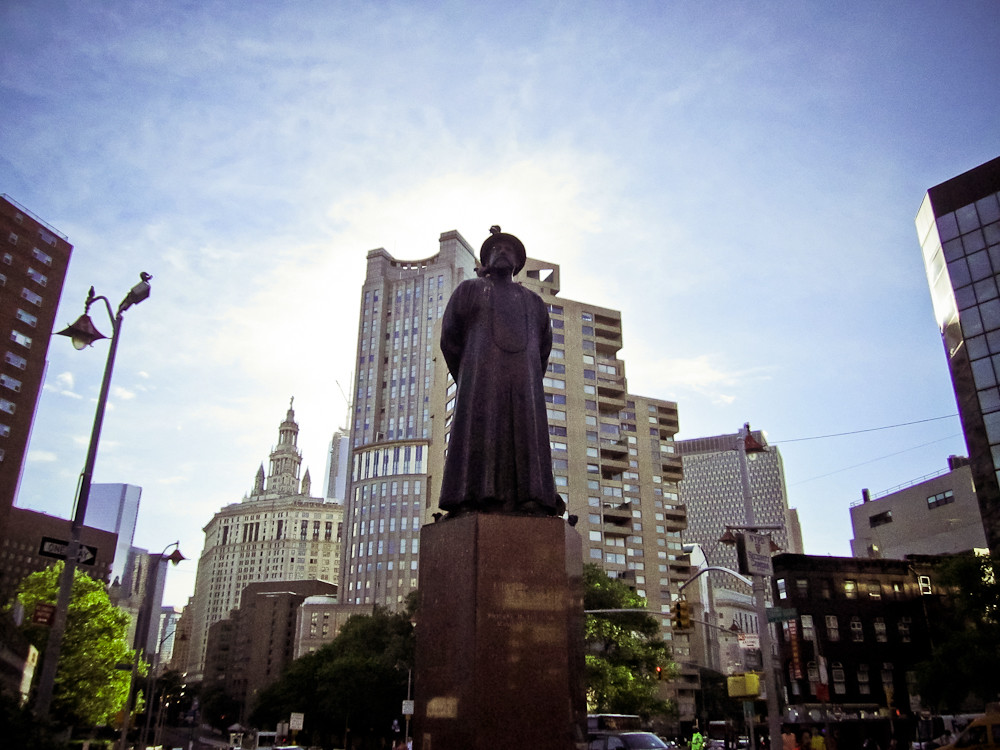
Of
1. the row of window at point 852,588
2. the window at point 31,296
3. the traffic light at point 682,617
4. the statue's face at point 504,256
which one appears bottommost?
the traffic light at point 682,617

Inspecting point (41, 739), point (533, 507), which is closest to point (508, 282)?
point (533, 507)

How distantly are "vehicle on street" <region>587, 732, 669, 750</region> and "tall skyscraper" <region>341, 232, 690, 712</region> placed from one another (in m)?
52.5

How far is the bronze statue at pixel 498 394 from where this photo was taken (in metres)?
10.4

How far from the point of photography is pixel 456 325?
11656mm

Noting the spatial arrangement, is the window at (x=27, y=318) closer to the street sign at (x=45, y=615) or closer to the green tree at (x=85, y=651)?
the green tree at (x=85, y=651)

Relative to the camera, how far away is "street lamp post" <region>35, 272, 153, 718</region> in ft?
48.7

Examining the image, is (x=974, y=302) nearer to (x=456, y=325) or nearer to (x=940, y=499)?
(x=940, y=499)

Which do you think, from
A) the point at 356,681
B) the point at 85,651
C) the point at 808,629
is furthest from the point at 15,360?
the point at 808,629

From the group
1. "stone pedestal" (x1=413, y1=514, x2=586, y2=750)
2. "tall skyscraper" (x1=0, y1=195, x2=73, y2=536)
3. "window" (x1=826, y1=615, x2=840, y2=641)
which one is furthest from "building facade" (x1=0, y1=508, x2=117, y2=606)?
"stone pedestal" (x1=413, y1=514, x2=586, y2=750)

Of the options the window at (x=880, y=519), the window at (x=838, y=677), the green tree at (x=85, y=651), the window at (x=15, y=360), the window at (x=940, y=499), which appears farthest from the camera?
the window at (x=15, y=360)

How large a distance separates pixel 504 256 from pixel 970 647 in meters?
36.8

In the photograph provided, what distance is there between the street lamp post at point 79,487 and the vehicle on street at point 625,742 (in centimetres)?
1189

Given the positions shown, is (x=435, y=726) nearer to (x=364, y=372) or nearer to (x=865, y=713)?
(x=865, y=713)

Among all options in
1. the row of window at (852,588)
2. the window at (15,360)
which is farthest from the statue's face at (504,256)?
the window at (15,360)
